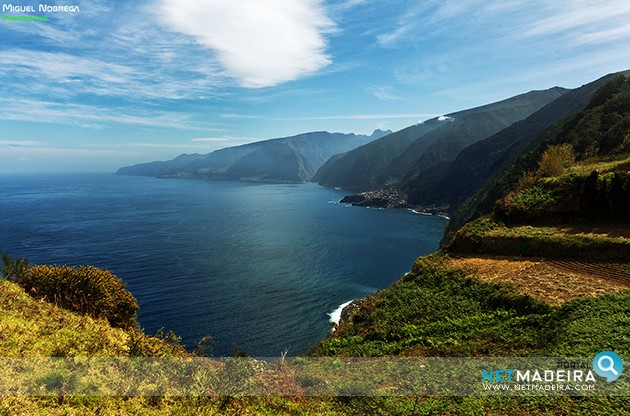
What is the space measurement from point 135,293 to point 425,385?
71.9m

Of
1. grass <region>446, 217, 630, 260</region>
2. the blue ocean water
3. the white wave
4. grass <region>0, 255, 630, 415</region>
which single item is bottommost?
the white wave

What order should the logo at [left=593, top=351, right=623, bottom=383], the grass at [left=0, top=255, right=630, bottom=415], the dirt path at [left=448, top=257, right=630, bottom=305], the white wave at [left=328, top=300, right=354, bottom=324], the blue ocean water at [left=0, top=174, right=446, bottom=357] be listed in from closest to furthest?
the grass at [left=0, top=255, right=630, bottom=415], the logo at [left=593, top=351, right=623, bottom=383], the dirt path at [left=448, top=257, right=630, bottom=305], the blue ocean water at [left=0, top=174, right=446, bottom=357], the white wave at [left=328, top=300, right=354, bottom=324]

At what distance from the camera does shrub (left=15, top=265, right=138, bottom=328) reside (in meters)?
17.9

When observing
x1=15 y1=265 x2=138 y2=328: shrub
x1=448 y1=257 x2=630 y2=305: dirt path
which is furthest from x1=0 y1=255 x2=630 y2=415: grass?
x1=15 y1=265 x2=138 y2=328: shrub

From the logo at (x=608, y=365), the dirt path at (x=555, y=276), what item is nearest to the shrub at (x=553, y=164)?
the dirt path at (x=555, y=276)

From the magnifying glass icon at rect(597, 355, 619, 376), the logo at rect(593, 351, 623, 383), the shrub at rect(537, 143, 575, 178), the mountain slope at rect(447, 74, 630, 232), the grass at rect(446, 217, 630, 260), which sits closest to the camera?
the logo at rect(593, 351, 623, 383)

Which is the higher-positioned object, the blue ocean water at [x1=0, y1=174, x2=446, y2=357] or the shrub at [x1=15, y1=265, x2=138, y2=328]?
the shrub at [x1=15, y1=265, x2=138, y2=328]

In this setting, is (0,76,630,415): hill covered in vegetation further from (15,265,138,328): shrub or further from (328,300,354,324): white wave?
(328,300,354,324): white wave

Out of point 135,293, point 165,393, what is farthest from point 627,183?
point 135,293

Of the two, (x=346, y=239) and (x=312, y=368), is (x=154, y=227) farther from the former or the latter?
(x=312, y=368)

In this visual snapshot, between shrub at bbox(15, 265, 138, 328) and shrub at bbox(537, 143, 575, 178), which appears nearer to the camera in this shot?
shrub at bbox(15, 265, 138, 328)

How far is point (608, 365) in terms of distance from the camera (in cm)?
1064

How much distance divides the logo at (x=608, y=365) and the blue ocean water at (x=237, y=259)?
131 feet

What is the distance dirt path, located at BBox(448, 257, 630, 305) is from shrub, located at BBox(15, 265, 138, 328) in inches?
859
